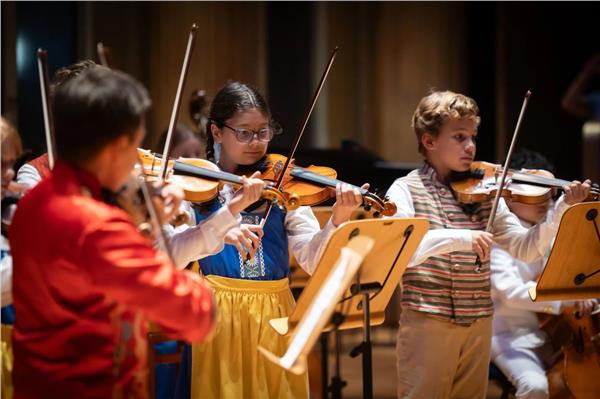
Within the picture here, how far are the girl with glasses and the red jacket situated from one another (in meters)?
0.77

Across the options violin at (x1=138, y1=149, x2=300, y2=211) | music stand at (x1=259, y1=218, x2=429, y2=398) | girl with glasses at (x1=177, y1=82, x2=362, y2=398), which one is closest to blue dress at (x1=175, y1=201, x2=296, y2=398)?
girl with glasses at (x1=177, y1=82, x2=362, y2=398)

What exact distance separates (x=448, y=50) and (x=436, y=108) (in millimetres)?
3004

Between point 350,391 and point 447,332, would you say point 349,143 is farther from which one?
point 447,332

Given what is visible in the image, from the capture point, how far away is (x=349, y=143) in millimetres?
4438

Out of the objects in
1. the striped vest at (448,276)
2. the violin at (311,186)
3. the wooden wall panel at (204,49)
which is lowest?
the striped vest at (448,276)

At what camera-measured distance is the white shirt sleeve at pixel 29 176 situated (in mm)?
2463

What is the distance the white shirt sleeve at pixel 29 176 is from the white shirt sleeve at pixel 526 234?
155cm

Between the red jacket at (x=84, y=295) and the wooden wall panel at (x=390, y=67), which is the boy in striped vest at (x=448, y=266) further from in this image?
the wooden wall panel at (x=390, y=67)

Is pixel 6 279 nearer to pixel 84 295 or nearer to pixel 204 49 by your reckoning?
pixel 84 295

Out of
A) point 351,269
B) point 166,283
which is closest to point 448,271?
point 351,269

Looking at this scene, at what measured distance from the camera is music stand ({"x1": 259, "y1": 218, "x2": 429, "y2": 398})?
2129mm

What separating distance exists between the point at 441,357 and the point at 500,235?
0.52 meters

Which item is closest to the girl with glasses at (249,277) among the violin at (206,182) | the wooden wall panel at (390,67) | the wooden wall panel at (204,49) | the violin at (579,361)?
the violin at (206,182)

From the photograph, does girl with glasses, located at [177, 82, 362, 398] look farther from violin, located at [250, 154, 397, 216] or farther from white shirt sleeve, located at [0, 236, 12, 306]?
white shirt sleeve, located at [0, 236, 12, 306]
